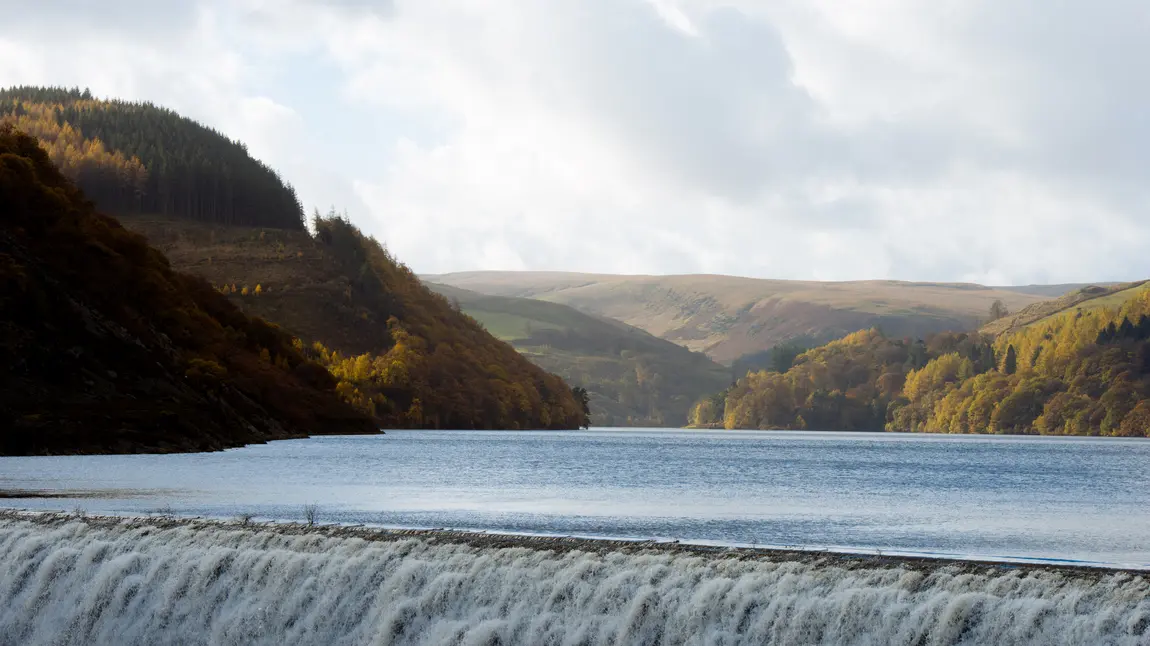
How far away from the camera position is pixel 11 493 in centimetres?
5438

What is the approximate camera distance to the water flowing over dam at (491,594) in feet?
80.9

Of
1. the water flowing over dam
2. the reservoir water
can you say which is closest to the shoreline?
the water flowing over dam

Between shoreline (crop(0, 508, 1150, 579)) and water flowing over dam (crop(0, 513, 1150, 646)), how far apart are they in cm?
15

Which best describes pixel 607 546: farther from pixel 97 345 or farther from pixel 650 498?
pixel 97 345

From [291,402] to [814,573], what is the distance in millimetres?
152331

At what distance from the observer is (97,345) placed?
11088 centimetres

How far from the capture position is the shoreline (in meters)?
28.5

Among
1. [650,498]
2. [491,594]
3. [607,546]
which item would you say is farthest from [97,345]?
[491,594]

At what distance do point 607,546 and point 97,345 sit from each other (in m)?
89.2

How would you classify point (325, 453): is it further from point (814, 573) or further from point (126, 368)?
point (814, 573)

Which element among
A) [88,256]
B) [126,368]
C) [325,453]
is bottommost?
[325,453]

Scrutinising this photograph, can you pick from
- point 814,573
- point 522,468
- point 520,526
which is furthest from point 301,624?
point 522,468

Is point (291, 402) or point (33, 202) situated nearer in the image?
point (33, 202)

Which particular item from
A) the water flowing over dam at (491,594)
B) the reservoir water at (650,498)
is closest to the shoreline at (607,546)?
the water flowing over dam at (491,594)
